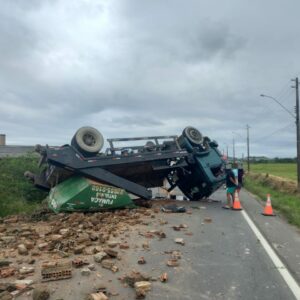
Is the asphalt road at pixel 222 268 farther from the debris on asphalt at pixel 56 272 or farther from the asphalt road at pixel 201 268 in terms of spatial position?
the debris on asphalt at pixel 56 272

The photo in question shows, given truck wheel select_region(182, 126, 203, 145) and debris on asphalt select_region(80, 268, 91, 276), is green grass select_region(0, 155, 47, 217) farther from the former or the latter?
debris on asphalt select_region(80, 268, 91, 276)

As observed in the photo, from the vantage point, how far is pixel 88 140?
13.4m

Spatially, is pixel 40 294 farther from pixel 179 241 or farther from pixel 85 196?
pixel 85 196

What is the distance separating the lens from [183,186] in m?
16.9

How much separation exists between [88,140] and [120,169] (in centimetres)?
157

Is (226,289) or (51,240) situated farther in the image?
(51,240)

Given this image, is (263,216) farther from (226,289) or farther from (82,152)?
→ (226,289)

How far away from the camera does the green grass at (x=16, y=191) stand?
15649 millimetres

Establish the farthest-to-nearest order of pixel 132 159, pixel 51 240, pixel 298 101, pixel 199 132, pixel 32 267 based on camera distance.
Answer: pixel 298 101, pixel 199 132, pixel 132 159, pixel 51 240, pixel 32 267

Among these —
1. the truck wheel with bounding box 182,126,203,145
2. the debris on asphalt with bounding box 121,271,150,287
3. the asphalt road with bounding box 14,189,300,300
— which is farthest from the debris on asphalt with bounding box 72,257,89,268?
the truck wheel with bounding box 182,126,203,145

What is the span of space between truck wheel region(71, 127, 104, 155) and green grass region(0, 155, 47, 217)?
11.8 ft

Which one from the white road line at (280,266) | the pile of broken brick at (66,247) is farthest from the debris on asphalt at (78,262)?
the white road line at (280,266)

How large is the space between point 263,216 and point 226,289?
8.27 meters

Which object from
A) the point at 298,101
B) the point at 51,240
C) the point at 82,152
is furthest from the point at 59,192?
the point at 298,101
